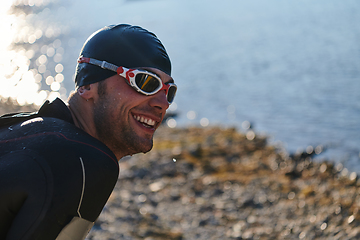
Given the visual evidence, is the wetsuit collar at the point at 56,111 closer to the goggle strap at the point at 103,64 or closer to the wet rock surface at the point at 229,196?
the goggle strap at the point at 103,64

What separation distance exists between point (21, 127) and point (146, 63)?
4.16 ft

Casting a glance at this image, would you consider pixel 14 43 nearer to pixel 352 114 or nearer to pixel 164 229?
pixel 352 114

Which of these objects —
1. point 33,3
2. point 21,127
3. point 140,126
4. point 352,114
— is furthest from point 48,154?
point 33,3

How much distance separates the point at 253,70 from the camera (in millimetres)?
38656

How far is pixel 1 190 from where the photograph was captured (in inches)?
92.1

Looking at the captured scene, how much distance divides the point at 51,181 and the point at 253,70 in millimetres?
37607

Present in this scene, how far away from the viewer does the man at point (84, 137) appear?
235 centimetres

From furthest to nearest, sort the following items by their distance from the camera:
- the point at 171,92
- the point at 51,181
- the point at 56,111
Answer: the point at 171,92, the point at 56,111, the point at 51,181

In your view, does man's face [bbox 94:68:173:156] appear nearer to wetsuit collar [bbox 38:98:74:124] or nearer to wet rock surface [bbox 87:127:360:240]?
wetsuit collar [bbox 38:98:74:124]

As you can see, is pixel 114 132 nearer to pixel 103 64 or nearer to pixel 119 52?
pixel 103 64

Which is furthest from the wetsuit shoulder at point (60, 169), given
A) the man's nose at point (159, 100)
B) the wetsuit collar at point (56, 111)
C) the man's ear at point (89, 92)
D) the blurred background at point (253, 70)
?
the blurred background at point (253, 70)

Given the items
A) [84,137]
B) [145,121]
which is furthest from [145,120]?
[84,137]

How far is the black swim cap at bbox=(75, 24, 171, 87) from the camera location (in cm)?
349

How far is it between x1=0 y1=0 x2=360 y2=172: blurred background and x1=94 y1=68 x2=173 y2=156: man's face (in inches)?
560
